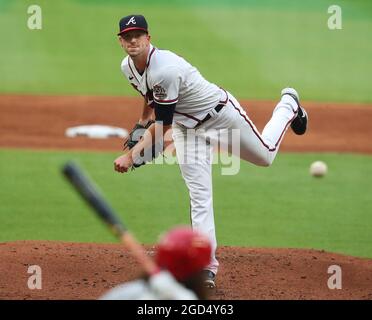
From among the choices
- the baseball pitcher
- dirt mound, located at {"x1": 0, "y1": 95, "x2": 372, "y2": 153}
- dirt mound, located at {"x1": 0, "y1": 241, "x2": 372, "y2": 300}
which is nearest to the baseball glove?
the baseball pitcher

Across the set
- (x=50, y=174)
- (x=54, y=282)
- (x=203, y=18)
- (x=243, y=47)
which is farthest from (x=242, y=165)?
(x=203, y=18)

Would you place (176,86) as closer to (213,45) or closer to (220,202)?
(220,202)

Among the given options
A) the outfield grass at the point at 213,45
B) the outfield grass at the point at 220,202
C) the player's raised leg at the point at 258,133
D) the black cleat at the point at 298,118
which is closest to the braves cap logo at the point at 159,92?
the player's raised leg at the point at 258,133

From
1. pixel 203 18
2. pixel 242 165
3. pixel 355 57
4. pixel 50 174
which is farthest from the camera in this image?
pixel 203 18

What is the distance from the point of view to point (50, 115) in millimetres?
14977

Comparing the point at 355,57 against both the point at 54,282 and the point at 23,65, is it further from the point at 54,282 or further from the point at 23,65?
the point at 54,282

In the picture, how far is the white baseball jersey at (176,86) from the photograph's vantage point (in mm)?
6738

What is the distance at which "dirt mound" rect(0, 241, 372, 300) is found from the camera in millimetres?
6941

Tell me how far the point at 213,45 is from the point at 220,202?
11720 millimetres

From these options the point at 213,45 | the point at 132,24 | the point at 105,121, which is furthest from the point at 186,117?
the point at 213,45

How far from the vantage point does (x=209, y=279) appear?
22.5ft

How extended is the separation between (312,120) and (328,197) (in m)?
4.66

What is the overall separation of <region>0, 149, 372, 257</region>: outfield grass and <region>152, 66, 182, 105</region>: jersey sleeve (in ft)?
7.92
